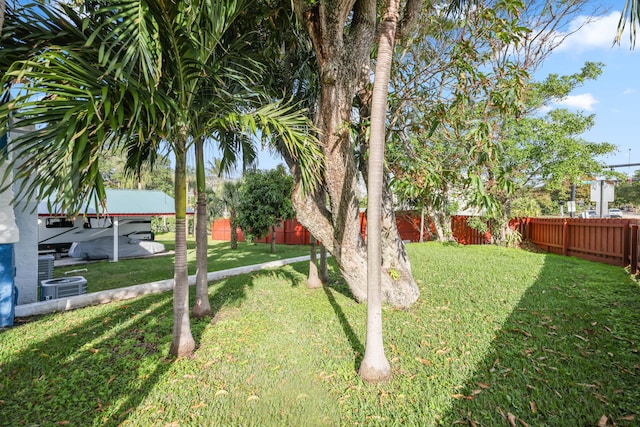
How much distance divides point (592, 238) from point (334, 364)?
9.87 metres

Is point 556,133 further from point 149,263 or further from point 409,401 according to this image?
point 149,263

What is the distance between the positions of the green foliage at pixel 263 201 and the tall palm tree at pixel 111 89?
24.6ft

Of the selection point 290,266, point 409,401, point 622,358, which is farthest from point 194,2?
point 290,266

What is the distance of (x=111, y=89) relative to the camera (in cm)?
276

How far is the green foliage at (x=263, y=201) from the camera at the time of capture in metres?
11.7

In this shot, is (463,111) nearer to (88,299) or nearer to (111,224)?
(88,299)

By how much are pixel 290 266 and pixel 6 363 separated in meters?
6.69

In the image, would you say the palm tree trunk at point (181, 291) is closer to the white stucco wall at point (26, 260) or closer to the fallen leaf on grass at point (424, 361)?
the fallen leaf on grass at point (424, 361)

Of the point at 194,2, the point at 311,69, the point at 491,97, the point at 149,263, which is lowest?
the point at 149,263

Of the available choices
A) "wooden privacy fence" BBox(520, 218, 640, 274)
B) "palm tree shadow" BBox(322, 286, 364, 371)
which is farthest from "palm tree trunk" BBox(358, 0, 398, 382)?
"wooden privacy fence" BBox(520, 218, 640, 274)

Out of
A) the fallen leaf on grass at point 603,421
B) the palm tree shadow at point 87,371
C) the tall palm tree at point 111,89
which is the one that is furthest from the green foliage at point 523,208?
the palm tree shadow at point 87,371

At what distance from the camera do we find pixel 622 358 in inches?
133

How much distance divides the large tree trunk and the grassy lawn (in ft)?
2.12

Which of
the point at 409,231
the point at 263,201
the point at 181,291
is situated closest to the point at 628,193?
the point at 409,231
